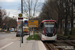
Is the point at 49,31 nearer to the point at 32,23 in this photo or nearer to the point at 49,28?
the point at 49,28

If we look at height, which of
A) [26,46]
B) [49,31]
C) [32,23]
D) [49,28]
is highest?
[32,23]

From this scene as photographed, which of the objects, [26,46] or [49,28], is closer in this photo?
[26,46]

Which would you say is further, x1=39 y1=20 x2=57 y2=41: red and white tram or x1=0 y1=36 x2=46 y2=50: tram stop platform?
x1=39 y1=20 x2=57 y2=41: red and white tram

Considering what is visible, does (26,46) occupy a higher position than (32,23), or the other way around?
(32,23)

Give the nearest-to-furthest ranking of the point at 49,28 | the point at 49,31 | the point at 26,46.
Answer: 1. the point at 26,46
2. the point at 49,31
3. the point at 49,28

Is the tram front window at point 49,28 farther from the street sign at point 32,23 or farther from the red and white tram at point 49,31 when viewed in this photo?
the street sign at point 32,23

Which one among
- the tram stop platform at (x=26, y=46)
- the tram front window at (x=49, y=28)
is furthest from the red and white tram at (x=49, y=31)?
the tram stop platform at (x=26, y=46)

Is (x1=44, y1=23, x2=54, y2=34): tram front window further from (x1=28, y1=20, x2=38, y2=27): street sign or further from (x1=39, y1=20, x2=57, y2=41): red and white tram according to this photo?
(x1=28, y1=20, x2=38, y2=27): street sign

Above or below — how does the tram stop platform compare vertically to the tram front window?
below

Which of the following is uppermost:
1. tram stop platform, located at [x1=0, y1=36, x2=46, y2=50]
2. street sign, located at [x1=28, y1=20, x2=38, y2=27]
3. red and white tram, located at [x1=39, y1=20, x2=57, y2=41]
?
street sign, located at [x1=28, y1=20, x2=38, y2=27]

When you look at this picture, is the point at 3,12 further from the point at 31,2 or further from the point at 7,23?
the point at 31,2

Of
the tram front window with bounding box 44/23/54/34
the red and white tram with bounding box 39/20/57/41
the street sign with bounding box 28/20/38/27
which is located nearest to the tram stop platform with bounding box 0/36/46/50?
the red and white tram with bounding box 39/20/57/41

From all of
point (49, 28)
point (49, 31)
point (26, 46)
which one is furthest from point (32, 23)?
point (26, 46)

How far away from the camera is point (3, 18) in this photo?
69500mm
